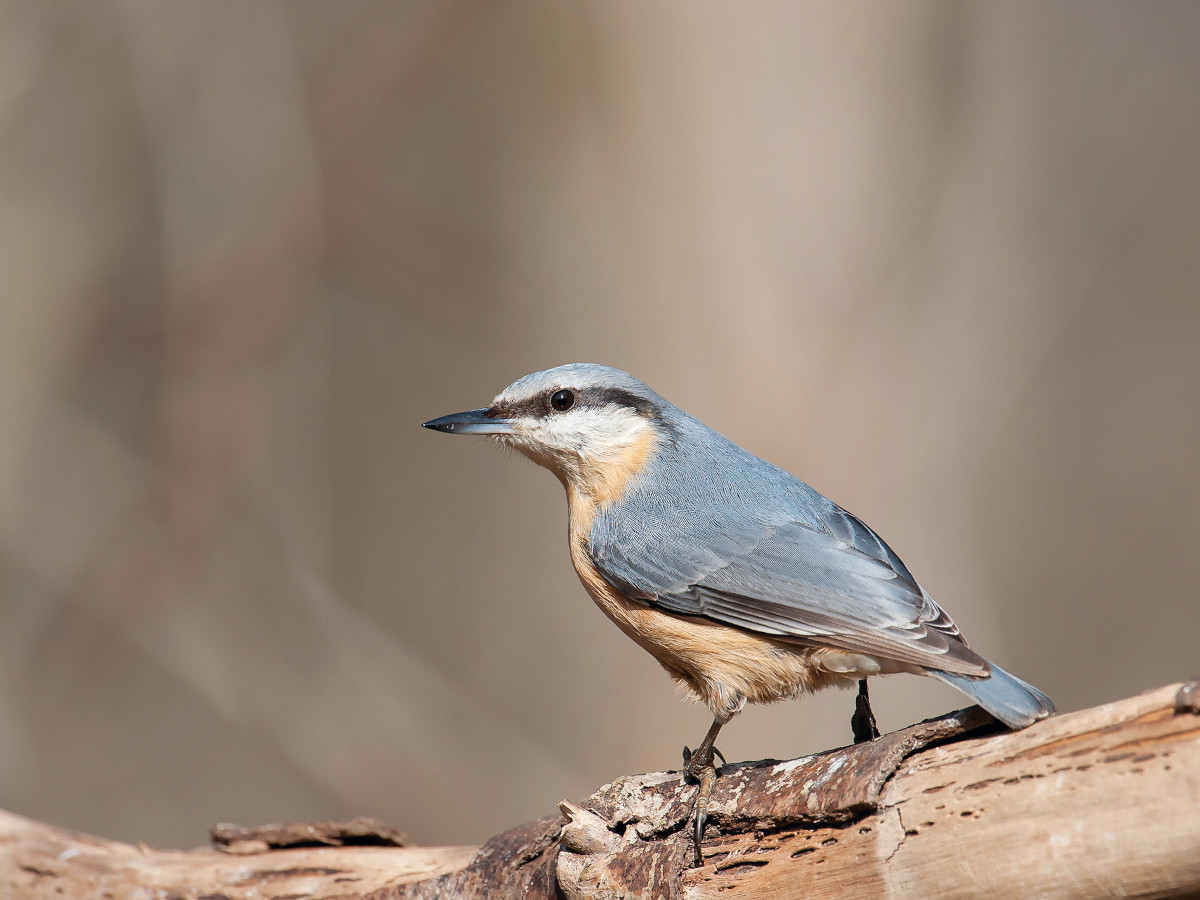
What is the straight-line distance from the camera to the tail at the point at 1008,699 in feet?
6.14

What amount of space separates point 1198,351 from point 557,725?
4218 mm

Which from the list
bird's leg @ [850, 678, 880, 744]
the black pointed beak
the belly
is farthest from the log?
the black pointed beak

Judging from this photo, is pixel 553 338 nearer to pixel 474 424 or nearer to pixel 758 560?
pixel 474 424

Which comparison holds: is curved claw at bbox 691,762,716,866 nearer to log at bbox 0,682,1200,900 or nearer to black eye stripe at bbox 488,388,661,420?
log at bbox 0,682,1200,900

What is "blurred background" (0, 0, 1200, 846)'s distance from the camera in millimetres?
5102

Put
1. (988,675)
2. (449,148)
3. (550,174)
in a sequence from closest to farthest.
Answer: (988,675) < (550,174) < (449,148)

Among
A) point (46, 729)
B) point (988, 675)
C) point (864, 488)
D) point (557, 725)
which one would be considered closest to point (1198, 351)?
point (864, 488)

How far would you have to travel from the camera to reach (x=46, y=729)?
5262mm

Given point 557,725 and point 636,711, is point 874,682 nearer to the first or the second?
point 636,711

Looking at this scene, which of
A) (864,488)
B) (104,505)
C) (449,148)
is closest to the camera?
(864,488)

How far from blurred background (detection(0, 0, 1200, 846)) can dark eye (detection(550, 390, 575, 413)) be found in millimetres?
1996

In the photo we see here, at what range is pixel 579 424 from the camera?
3023mm

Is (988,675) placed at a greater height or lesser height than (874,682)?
Result: lesser

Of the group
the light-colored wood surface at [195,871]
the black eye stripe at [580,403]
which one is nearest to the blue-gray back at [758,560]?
the black eye stripe at [580,403]
